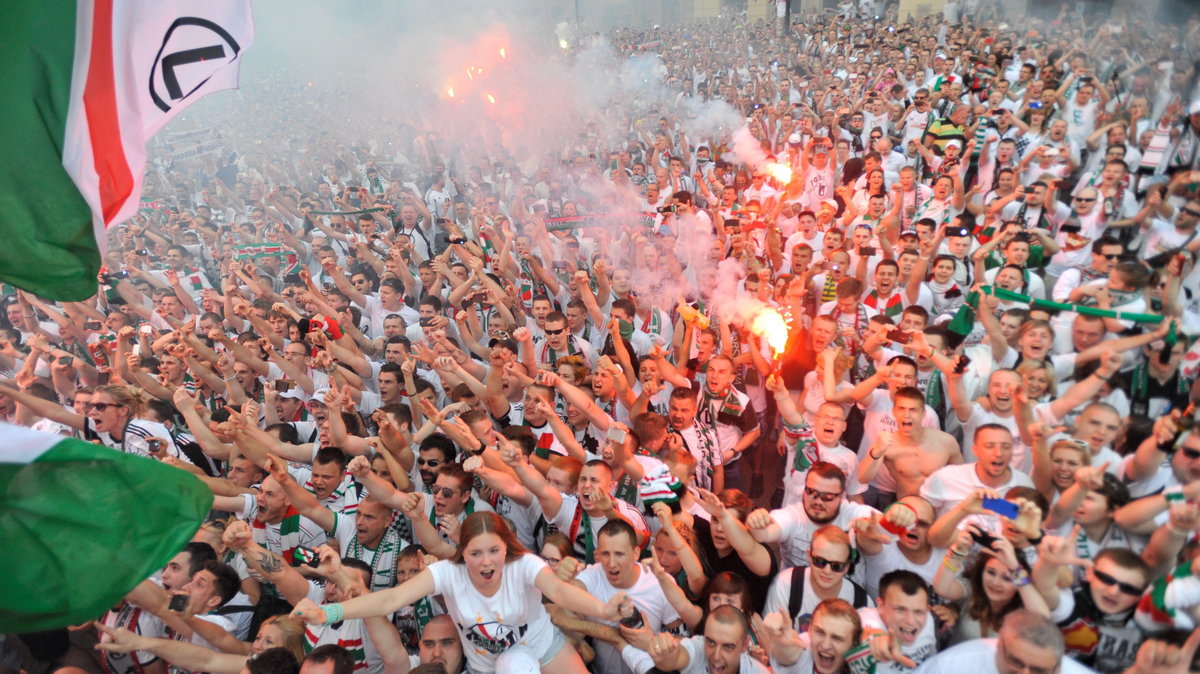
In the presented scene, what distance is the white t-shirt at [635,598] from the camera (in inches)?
117

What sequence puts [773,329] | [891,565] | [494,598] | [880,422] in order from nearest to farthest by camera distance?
[494,598] → [891,565] → [880,422] → [773,329]

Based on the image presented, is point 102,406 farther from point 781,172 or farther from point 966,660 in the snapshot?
point 781,172

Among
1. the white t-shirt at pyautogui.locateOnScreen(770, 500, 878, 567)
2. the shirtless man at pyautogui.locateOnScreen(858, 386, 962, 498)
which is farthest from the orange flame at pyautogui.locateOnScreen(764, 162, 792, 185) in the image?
the white t-shirt at pyautogui.locateOnScreen(770, 500, 878, 567)

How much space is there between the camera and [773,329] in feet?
16.2

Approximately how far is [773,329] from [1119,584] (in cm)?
272

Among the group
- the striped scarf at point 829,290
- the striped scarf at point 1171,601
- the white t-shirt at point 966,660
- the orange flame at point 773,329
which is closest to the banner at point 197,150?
the orange flame at point 773,329

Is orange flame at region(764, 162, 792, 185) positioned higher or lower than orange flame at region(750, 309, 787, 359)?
lower

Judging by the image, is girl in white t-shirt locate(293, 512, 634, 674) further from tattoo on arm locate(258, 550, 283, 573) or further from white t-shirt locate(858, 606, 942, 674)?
white t-shirt locate(858, 606, 942, 674)

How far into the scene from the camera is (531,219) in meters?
8.08

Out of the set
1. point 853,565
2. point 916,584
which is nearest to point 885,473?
point 853,565

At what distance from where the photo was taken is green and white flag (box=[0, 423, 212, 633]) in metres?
2.02

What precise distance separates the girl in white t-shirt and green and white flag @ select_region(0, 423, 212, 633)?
32.1 inches

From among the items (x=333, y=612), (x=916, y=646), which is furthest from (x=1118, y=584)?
(x=333, y=612)

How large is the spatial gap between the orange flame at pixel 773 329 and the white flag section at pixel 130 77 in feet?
12.0
